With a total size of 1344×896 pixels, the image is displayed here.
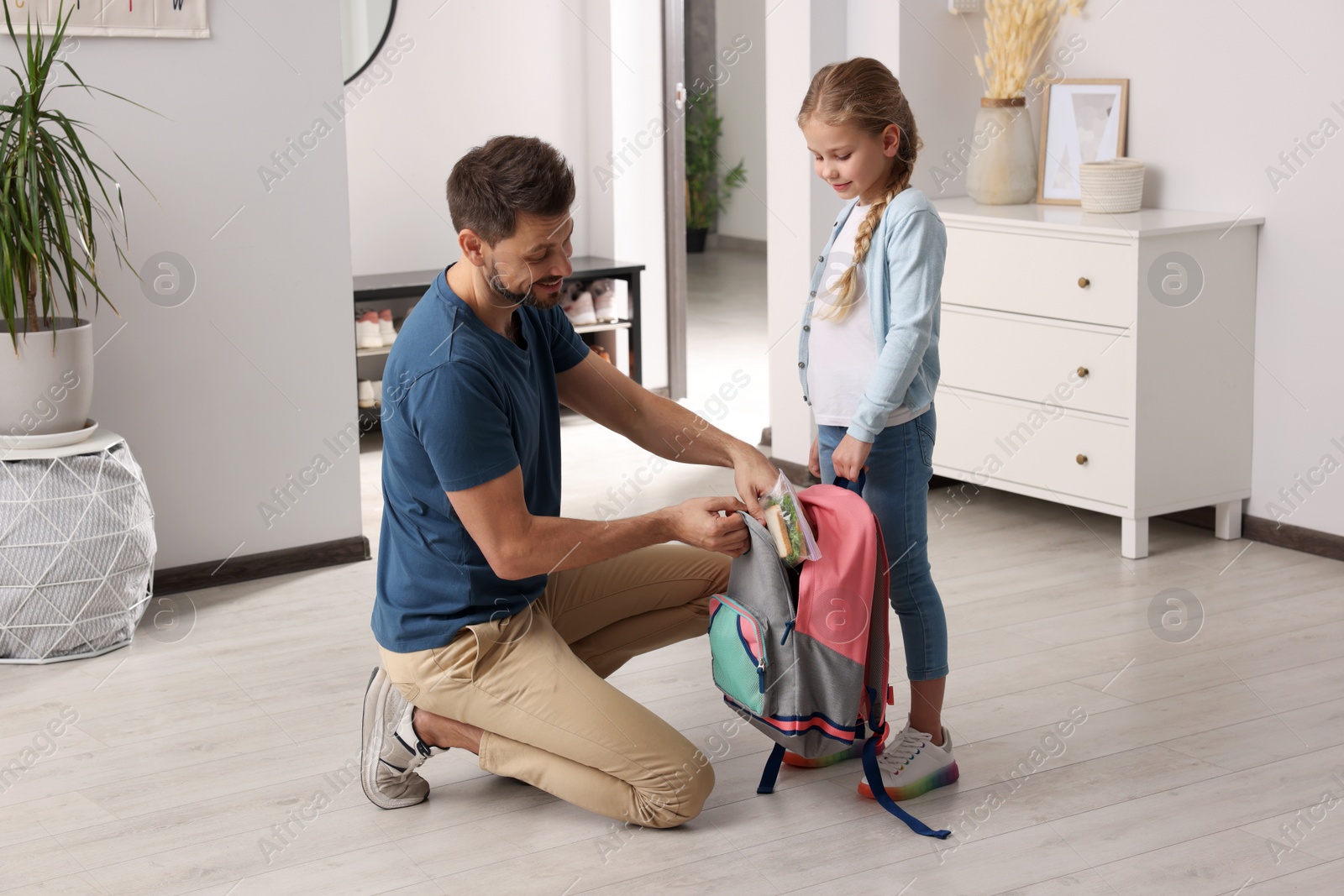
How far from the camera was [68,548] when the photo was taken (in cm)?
285

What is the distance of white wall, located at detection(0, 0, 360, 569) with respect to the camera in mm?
3141

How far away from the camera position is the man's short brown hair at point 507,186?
1.97 meters

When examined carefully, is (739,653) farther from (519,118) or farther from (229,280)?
(519,118)

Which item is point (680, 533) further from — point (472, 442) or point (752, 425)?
point (752, 425)

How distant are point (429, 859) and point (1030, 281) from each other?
6.90 ft

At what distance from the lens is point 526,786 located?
2314 mm

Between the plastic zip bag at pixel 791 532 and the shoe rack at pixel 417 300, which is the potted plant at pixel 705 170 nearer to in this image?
the shoe rack at pixel 417 300

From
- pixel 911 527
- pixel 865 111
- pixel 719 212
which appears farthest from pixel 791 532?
pixel 719 212

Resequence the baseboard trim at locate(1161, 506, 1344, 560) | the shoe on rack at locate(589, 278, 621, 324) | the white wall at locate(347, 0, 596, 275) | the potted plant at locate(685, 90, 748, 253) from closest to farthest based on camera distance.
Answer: the baseboard trim at locate(1161, 506, 1344, 560)
the white wall at locate(347, 0, 596, 275)
the shoe on rack at locate(589, 278, 621, 324)
the potted plant at locate(685, 90, 748, 253)

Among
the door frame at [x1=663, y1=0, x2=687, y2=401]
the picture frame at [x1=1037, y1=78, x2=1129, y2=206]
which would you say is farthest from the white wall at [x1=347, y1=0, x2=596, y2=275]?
the picture frame at [x1=1037, y1=78, x2=1129, y2=206]

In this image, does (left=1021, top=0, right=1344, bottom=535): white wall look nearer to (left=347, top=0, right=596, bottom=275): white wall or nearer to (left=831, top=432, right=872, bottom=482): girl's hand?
(left=831, top=432, right=872, bottom=482): girl's hand

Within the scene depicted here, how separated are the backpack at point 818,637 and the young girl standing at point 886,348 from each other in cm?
10

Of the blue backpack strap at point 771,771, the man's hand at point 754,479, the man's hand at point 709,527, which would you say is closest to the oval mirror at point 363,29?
the man's hand at point 754,479

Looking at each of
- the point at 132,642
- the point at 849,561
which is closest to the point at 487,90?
the point at 132,642
